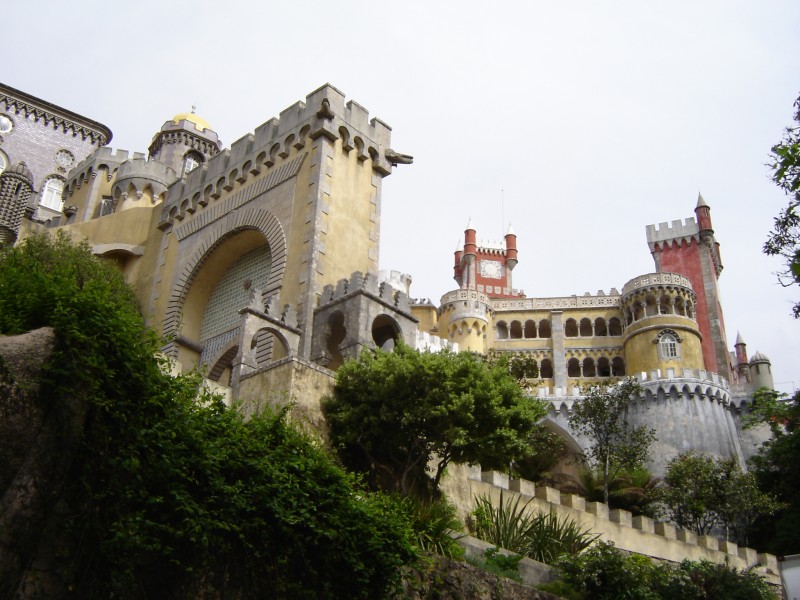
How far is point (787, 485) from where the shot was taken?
32.7 m

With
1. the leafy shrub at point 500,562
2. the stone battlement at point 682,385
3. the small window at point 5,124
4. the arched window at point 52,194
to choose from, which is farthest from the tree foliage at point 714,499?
the small window at point 5,124

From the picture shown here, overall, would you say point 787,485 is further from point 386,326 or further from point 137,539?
point 137,539

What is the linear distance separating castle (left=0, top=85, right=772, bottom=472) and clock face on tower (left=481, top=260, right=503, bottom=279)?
22.5m

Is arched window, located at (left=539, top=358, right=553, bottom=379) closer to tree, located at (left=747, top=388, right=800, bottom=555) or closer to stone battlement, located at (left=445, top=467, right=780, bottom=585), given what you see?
tree, located at (left=747, top=388, right=800, bottom=555)

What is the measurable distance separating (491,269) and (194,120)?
137 ft

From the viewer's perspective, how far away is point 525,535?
1736 centimetres

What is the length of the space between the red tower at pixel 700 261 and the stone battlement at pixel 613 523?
101 ft

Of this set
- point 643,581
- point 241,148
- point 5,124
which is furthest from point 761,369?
point 5,124

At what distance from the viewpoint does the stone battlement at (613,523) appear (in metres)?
19.3

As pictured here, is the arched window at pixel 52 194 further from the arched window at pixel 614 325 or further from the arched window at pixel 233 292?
the arched window at pixel 614 325

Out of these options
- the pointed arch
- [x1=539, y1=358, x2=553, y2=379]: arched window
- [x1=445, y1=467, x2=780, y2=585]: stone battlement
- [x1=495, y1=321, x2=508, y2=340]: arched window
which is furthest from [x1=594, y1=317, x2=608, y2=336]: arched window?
the pointed arch

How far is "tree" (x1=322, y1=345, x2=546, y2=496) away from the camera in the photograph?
16016 millimetres

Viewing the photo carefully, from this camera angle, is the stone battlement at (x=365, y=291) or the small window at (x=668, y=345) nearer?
the stone battlement at (x=365, y=291)

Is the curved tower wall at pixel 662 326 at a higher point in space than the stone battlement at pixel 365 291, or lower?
higher
